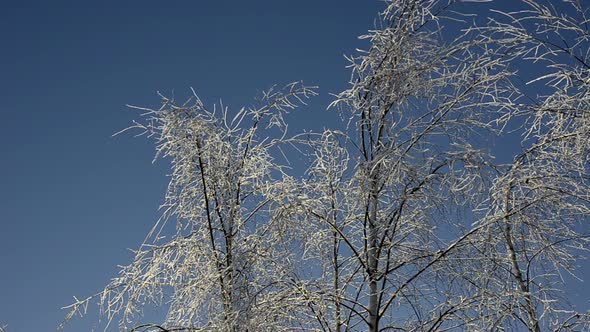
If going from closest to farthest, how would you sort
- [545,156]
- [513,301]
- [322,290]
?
[513,301]
[322,290]
[545,156]

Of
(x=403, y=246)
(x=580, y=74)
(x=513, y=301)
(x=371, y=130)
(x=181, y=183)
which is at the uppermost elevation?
(x=580, y=74)

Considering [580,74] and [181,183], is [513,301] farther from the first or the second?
[181,183]

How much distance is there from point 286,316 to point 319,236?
72cm

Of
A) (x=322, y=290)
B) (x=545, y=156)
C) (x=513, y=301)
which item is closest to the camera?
(x=513, y=301)

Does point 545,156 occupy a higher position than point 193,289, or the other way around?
point 545,156

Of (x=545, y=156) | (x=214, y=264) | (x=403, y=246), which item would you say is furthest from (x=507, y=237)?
(x=214, y=264)

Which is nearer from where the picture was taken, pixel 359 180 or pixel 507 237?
pixel 359 180

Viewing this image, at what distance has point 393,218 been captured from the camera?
609 cm

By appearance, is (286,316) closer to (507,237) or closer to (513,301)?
(513,301)

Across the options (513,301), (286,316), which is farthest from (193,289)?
(513,301)

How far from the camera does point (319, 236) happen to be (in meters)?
6.31

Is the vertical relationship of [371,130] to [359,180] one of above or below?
above

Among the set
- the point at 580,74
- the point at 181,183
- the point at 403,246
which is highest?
the point at 580,74

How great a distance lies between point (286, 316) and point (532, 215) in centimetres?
250
